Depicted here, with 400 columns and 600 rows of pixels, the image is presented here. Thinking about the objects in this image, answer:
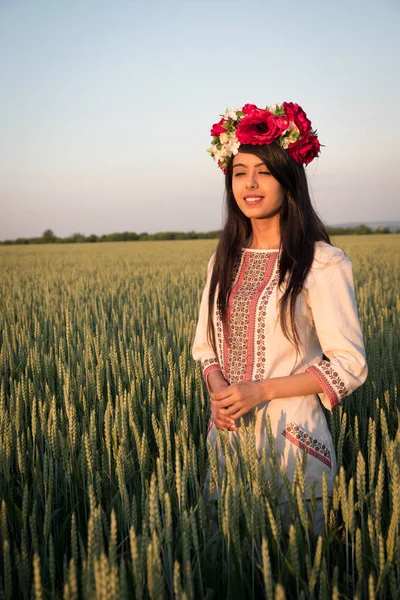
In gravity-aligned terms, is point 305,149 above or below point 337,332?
above

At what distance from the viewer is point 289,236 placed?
162 cm

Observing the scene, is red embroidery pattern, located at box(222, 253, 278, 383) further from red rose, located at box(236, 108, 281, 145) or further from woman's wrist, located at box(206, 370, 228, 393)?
red rose, located at box(236, 108, 281, 145)

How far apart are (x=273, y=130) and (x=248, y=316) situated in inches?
21.9

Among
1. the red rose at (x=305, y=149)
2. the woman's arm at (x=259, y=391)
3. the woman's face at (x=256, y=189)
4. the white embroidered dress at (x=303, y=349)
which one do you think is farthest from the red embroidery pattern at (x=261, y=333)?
the red rose at (x=305, y=149)

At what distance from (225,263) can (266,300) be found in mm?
226

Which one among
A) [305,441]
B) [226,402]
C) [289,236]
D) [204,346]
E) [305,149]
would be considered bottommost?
[305,441]

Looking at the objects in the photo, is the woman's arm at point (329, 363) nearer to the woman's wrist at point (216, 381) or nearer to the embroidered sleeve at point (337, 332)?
the embroidered sleeve at point (337, 332)

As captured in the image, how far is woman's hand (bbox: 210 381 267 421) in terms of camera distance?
1467 mm

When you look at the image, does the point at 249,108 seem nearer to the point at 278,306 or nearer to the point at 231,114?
the point at 231,114

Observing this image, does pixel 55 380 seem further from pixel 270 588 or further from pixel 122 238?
pixel 122 238

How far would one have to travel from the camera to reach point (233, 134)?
1681 millimetres

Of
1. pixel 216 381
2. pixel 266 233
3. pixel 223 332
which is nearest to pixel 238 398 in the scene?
pixel 216 381

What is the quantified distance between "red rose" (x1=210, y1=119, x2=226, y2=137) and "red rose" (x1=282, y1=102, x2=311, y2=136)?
7.9 inches

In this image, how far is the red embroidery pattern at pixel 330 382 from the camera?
149 cm
